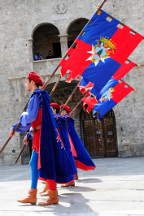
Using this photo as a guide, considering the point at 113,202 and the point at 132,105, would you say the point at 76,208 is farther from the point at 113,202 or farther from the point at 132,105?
the point at 132,105

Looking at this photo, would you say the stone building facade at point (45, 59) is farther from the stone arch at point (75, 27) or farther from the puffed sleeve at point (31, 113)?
the puffed sleeve at point (31, 113)

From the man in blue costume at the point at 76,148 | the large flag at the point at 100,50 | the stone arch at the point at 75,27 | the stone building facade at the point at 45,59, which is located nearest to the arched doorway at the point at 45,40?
the stone arch at the point at 75,27

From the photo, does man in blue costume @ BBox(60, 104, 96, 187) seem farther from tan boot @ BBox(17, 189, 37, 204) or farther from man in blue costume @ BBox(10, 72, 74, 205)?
tan boot @ BBox(17, 189, 37, 204)

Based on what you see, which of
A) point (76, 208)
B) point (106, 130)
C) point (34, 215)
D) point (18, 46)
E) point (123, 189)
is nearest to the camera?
point (34, 215)

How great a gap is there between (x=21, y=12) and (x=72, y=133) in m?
9.04

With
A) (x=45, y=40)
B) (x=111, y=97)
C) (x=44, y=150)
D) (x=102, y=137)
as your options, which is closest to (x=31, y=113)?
(x=44, y=150)

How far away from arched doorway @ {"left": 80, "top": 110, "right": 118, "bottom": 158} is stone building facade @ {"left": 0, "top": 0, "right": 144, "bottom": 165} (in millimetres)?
1216

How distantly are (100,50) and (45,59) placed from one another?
7.79 m

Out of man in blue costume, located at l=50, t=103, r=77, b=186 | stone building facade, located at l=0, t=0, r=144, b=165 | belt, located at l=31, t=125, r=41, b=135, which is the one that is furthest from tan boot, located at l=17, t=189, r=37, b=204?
stone building facade, located at l=0, t=0, r=144, b=165

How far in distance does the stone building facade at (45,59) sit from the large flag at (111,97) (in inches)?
193

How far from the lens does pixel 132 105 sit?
1195cm

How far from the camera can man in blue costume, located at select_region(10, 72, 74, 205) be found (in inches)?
133

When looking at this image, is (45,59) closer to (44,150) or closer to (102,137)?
(102,137)

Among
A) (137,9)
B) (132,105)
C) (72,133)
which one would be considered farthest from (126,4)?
(72,133)
